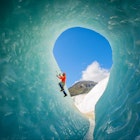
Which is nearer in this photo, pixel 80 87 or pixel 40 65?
pixel 40 65

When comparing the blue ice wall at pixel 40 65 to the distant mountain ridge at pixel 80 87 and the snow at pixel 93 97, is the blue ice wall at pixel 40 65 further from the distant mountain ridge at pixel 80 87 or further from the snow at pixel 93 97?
the distant mountain ridge at pixel 80 87

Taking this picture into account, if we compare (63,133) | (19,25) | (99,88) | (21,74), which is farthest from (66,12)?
(99,88)

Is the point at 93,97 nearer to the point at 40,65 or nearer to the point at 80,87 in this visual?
the point at 40,65

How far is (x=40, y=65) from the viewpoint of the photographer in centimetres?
1405

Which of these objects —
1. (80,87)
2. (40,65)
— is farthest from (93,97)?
(80,87)

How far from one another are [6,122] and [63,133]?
497 cm

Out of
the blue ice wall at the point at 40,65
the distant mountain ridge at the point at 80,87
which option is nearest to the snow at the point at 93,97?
the blue ice wall at the point at 40,65

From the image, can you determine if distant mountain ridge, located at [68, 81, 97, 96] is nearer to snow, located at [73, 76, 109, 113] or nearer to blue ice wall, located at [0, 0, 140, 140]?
snow, located at [73, 76, 109, 113]

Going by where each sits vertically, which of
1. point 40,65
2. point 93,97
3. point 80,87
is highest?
point 80,87

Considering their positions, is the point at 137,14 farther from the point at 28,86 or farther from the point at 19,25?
the point at 28,86

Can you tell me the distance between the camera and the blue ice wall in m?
8.57

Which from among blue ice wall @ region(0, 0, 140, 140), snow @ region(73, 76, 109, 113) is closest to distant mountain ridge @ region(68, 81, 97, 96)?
snow @ region(73, 76, 109, 113)

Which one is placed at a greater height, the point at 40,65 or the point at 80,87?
the point at 80,87

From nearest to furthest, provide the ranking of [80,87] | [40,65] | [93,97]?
[40,65], [93,97], [80,87]
